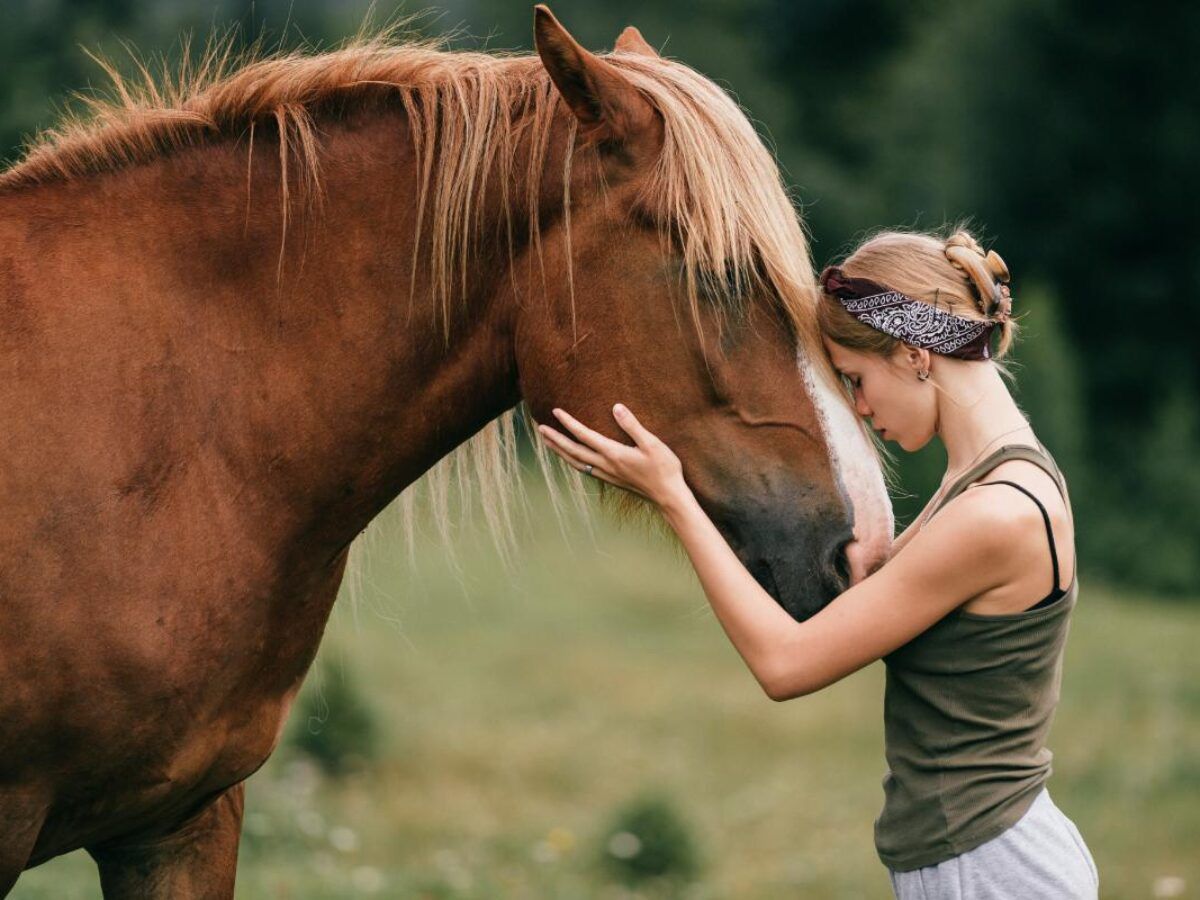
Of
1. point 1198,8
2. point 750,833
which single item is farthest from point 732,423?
point 1198,8

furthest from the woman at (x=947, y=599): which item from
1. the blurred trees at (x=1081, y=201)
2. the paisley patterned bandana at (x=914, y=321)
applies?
the blurred trees at (x=1081, y=201)

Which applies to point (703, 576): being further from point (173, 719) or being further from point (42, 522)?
point (42, 522)

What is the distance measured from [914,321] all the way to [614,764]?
692 centimetres

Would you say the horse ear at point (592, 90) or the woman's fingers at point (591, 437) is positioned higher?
the horse ear at point (592, 90)

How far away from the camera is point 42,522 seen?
7.87 feet

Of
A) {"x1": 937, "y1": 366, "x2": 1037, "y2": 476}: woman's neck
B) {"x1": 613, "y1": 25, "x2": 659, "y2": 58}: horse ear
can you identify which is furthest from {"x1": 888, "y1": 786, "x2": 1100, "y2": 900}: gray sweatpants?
{"x1": 613, "y1": 25, "x2": 659, "y2": 58}: horse ear

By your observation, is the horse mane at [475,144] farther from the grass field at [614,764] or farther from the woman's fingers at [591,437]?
the grass field at [614,764]

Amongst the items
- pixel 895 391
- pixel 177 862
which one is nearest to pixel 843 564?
pixel 895 391

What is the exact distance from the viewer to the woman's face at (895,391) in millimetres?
2592

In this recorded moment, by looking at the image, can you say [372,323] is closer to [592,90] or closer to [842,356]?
[592,90]

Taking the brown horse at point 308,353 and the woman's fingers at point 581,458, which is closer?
the brown horse at point 308,353

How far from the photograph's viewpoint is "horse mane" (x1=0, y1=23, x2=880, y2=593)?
253cm

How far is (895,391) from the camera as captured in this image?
2.62m

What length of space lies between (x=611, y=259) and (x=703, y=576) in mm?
627
